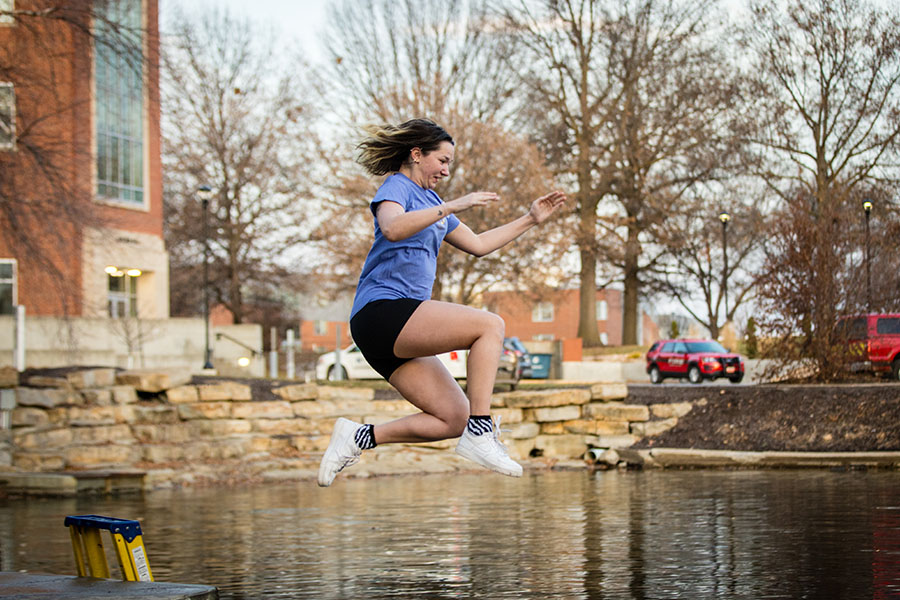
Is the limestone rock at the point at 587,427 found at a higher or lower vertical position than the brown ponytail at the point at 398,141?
lower

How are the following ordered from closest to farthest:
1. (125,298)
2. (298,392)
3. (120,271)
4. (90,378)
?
(90,378), (298,392), (120,271), (125,298)

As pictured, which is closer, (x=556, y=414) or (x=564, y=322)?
(x=556, y=414)

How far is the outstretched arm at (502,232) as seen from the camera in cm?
539

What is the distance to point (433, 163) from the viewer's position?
517 cm

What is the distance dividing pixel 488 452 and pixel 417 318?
0.69 metres

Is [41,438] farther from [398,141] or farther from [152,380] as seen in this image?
[398,141]

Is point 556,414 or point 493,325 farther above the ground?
point 493,325

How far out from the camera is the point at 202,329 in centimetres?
3334

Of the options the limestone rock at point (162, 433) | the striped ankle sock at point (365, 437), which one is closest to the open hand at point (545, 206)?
the striped ankle sock at point (365, 437)

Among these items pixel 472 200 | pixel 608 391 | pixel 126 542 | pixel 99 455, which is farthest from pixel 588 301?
pixel 472 200

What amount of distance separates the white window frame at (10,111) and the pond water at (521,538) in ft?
20.0

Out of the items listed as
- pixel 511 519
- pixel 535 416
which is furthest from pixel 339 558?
pixel 535 416

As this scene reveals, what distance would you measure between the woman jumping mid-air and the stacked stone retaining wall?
40.2ft

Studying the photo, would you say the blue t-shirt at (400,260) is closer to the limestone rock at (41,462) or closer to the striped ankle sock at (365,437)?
the striped ankle sock at (365,437)
